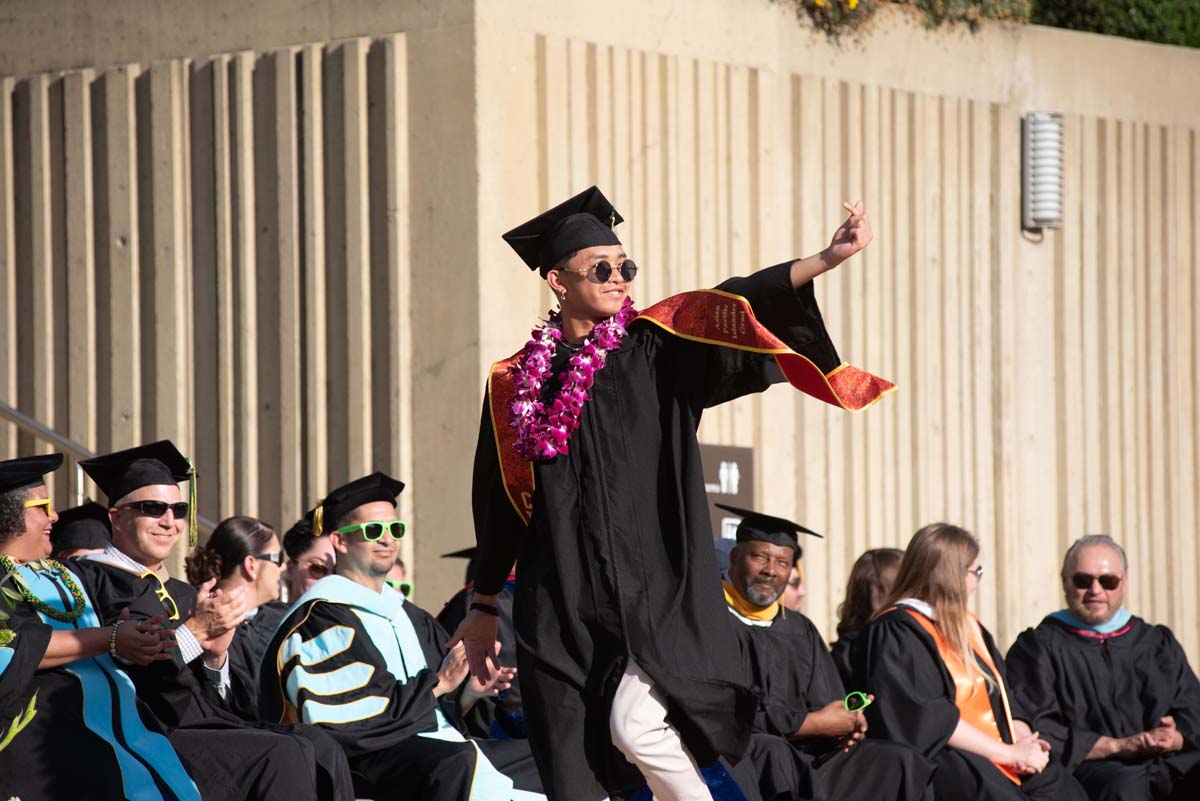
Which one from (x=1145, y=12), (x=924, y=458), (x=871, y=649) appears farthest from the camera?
(x=1145, y=12)

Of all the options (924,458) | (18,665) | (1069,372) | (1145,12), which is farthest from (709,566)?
(1145,12)

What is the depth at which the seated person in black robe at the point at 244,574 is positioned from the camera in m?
7.25

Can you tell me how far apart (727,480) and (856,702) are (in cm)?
288

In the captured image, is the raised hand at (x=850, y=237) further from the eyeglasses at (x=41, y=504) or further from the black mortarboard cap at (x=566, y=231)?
the eyeglasses at (x=41, y=504)

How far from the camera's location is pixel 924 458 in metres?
11.6

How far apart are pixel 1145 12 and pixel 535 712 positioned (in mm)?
11489

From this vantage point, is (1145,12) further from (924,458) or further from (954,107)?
(924,458)

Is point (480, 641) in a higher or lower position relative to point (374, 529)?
lower

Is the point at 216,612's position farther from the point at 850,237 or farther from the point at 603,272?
the point at 850,237

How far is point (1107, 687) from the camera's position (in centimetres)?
843

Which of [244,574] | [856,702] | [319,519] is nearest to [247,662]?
[244,574]

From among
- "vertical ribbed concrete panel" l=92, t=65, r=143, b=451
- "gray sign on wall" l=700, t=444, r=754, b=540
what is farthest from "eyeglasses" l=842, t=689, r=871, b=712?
"vertical ribbed concrete panel" l=92, t=65, r=143, b=451

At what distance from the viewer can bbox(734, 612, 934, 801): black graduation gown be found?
7152mm

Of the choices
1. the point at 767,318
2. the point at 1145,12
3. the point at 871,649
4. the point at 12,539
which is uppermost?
the point at 1145,12
